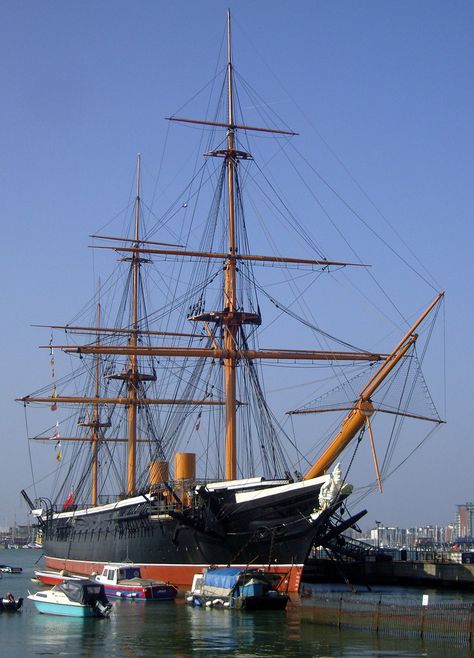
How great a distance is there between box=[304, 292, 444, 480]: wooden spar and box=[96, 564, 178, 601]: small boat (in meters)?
8.90

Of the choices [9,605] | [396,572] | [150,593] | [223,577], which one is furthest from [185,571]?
[396,572]

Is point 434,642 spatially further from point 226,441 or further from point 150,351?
point 150,351

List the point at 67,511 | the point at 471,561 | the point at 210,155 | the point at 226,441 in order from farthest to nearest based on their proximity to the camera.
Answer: the point at 67,511, the point at 471,561, the point at 210,155, the point at 226,441

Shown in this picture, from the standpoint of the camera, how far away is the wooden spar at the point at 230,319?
5625 centimetres

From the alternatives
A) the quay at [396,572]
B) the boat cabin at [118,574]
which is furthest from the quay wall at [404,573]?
the boat cabin at [118,574]

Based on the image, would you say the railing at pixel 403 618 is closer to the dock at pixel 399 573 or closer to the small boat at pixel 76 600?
the small boat at pixel 76 600

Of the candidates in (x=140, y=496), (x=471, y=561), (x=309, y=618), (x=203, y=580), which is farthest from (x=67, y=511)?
(x=309, y=618)

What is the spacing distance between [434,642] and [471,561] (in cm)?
4480

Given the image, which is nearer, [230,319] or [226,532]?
[226,532]

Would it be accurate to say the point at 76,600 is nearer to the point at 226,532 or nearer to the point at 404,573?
the point at 226,532

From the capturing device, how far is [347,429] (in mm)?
50656

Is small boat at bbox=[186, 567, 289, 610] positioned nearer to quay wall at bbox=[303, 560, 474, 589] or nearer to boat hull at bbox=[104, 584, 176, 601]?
boat hull at bbox=[104, 584, 176, 601]

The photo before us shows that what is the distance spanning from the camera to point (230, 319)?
60875 mm

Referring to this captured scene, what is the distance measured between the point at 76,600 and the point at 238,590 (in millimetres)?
6798
